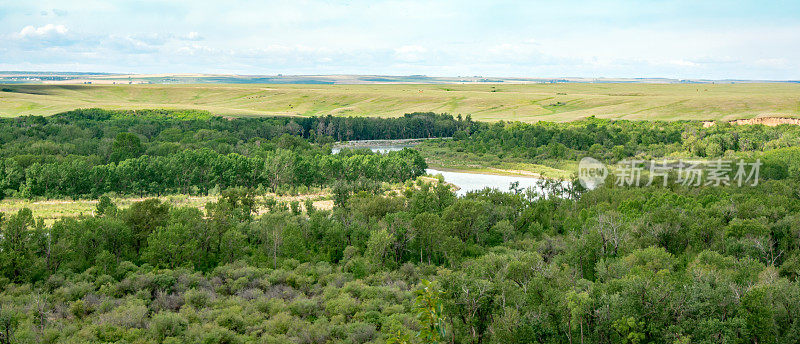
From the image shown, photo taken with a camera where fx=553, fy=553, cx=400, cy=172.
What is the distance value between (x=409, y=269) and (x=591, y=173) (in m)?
72.2

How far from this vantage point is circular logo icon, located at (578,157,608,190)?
93.0 meters

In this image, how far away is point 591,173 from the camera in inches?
4387

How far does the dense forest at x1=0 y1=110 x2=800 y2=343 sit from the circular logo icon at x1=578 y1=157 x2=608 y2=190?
11.1 m

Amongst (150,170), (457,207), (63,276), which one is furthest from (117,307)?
(150,170)

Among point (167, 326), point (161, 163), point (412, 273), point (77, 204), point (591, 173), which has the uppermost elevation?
point (161, 163)

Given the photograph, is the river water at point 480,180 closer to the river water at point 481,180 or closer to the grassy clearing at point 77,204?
the river water at point 481,180

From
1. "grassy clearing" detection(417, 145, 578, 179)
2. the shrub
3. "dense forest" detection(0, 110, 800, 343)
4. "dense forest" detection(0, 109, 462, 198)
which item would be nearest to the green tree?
"dense forest" detection(0, 109, 462, 198)

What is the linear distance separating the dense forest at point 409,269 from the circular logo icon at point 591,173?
11143mm

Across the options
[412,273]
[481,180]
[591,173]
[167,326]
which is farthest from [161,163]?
[591,173]

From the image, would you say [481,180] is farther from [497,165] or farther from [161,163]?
[161,163]

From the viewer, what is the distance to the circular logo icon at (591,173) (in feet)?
305

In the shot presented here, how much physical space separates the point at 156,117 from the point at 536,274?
606 ft

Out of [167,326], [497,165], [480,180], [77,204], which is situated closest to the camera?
[167,326]

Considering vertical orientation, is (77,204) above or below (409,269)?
below
